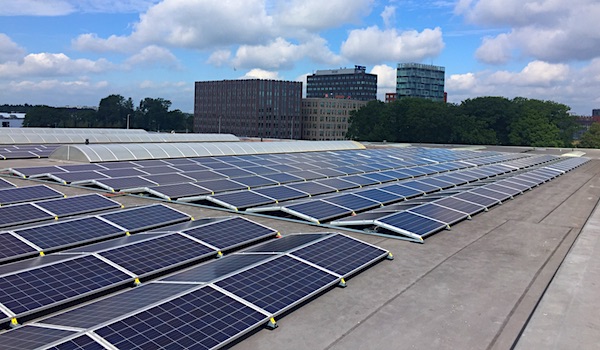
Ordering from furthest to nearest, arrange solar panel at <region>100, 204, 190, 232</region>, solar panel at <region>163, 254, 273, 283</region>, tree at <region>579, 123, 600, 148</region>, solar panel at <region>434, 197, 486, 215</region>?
tree at <region>579, 123, 600, 148</region>
solar panel at <region>434, 197, 486, 215</region>
solar panel at <region>100, 204, 190, 232</region>
solar panel at <region>163, 254, 273, 283</region>

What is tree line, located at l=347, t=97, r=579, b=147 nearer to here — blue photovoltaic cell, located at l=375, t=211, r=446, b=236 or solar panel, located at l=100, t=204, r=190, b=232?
blue photovoltaic cell, located at l=375, t=211, r=446, b=236

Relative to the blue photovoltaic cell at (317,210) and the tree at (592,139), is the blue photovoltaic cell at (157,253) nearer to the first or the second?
the blue photovoltaic cell at (317,210)

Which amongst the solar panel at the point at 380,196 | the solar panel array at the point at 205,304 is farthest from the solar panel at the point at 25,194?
the solar panel at the point at 380,196

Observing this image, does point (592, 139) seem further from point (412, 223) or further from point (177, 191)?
point (177, 191)

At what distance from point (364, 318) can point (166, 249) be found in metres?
7.06

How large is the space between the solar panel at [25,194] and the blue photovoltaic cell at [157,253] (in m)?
11.6

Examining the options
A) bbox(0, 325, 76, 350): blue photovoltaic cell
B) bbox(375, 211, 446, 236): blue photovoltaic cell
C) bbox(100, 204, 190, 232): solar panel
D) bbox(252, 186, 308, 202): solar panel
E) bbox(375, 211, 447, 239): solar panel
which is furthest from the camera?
bbox(252, 186, 308, 202): solar panel

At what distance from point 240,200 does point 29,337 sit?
1681 centimetres

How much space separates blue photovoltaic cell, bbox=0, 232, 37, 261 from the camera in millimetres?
14609

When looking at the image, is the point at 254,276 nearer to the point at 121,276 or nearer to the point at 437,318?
the point at 121,276

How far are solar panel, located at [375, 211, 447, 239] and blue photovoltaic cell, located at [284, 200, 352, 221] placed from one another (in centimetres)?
300

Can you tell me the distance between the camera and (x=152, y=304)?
1074 centimetres

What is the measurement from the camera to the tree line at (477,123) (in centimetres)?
13150

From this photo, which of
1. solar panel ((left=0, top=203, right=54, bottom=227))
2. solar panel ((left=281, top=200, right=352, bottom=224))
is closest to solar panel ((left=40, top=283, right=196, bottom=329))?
solar panel ((left=0, top=203, right=54, bottom=227))
